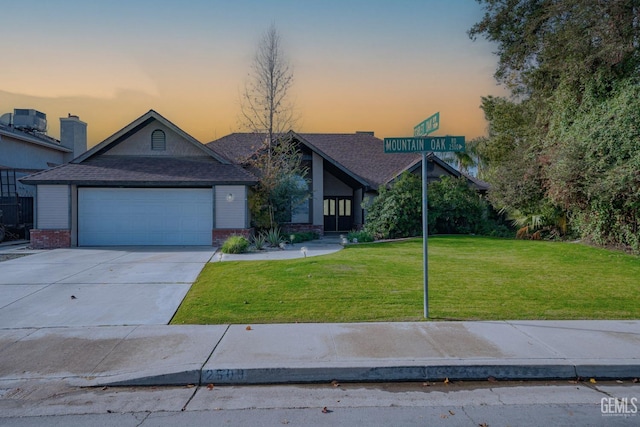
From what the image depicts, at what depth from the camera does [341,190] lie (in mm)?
24172

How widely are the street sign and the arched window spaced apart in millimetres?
13868

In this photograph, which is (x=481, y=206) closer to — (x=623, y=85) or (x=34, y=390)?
(x=623, y=85)

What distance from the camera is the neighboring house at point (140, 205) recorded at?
16.4 meters

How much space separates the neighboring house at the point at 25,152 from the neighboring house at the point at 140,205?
12.2 feet

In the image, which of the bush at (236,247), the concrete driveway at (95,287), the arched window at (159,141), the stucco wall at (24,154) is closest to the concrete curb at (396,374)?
the concrete driveway at (95,287)

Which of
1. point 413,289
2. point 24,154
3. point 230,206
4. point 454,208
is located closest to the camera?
point 413,289

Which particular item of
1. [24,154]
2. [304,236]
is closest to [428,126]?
[304,236]

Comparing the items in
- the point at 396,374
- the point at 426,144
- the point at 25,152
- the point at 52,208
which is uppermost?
the point at 25,152

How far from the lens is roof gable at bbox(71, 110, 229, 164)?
17922mm

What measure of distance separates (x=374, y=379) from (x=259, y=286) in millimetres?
4474

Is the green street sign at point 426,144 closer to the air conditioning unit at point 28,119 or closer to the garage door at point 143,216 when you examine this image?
the garage door at point 143,216

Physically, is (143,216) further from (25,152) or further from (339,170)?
(25,152)

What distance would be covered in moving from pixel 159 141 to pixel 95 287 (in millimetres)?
10256

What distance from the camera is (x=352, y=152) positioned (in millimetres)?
25812
